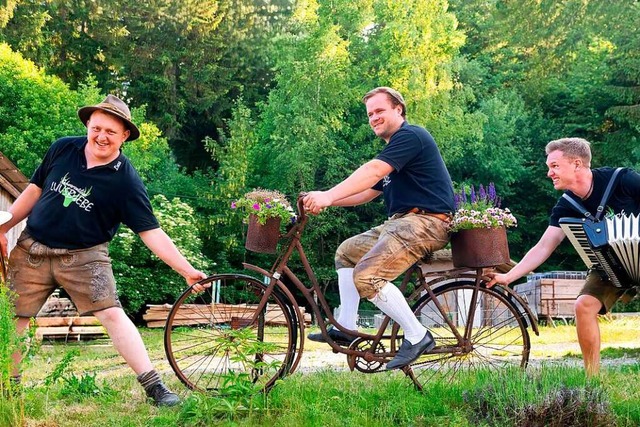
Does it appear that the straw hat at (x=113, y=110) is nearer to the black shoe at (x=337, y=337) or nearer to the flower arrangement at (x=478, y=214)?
the black shoe at (x=337, y=337)

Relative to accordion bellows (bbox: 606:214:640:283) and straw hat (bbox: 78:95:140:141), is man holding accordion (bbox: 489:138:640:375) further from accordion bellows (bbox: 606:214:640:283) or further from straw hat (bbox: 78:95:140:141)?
straw hat (bbox: 78:95:140:141)

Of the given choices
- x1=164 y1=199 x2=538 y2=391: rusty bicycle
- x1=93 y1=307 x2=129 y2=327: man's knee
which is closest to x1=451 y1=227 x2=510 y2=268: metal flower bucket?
x1=164 y1=199 x2=538 y2=391: rusty bicycle

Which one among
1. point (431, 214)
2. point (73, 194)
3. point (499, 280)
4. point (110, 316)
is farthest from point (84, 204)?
point (499, 280)

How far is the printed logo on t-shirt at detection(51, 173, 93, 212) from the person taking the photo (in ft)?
18.4

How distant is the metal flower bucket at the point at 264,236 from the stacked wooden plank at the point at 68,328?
13586mm

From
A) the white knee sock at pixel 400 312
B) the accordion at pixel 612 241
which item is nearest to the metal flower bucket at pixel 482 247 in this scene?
the accordion at pixel 612 241

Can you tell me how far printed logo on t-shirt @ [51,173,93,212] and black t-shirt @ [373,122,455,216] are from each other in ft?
6.72

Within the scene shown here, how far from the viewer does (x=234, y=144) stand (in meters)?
35.2

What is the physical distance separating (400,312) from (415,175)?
100 cm

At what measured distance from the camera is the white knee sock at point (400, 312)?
5.69 metres

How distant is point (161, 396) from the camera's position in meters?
5.48

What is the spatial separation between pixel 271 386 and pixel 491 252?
1860 millimetres

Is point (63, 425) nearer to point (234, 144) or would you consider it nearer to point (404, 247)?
point (404, 247)

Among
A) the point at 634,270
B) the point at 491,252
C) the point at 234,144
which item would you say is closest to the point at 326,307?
the point at 491,252
